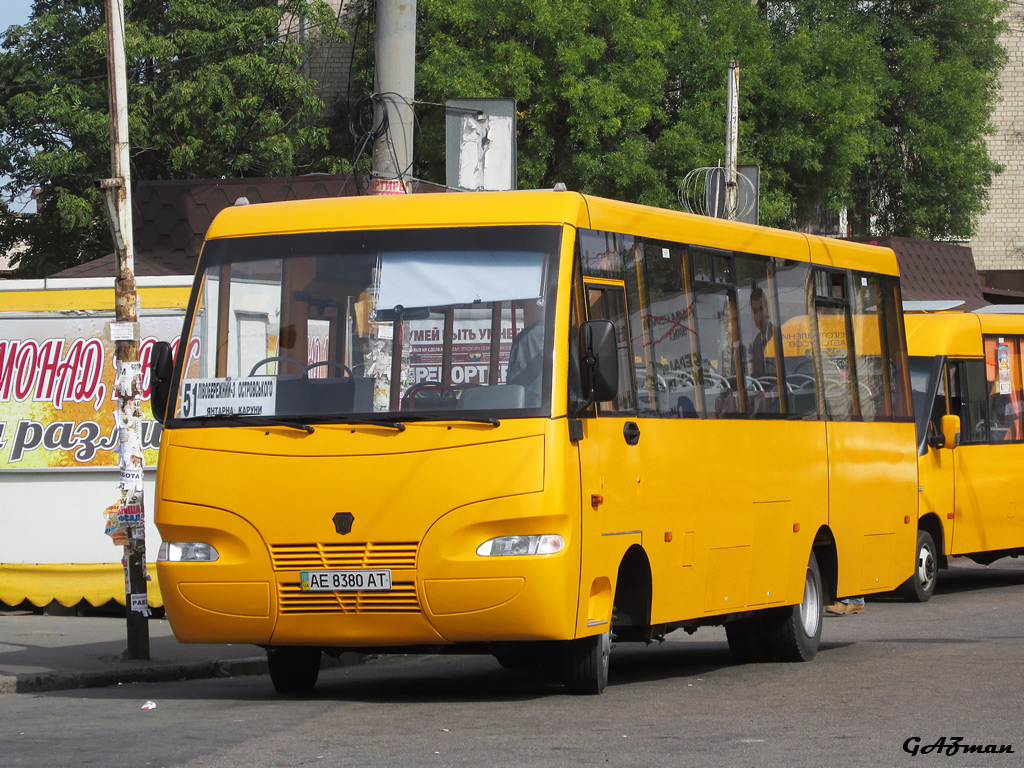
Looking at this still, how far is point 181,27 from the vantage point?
3781 cm

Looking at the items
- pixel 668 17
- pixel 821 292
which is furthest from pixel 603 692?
pixel 668 17

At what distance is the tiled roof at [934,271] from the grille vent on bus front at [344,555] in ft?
94.9

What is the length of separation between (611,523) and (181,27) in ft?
101

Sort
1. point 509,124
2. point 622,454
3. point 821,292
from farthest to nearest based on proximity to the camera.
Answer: point 509,124 < point 821,292 < point 622,454

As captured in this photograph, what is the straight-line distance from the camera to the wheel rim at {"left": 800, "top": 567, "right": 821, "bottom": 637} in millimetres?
12305

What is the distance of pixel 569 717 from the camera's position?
8664 mm

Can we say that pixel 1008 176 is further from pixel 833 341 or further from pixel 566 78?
pixel 833 341

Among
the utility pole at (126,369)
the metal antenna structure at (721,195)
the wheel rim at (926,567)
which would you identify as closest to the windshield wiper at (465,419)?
the utility pole at (126,369)

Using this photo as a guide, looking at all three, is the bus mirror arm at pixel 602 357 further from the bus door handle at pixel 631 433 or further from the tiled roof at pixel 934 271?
the tiled roof at pixel 934 271

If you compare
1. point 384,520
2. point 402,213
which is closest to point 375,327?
point 402,213

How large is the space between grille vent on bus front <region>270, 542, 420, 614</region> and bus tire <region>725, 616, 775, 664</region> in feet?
13.3

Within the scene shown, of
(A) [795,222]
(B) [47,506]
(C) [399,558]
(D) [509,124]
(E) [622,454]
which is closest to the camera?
(C) [399,558]

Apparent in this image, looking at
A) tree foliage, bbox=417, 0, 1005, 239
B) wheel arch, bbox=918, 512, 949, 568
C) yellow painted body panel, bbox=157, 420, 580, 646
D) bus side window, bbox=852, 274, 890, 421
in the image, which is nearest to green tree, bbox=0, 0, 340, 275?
tree foliage, bbox=417, 0, 1005, 239

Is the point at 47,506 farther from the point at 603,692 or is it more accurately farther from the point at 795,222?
the point at 795,222
